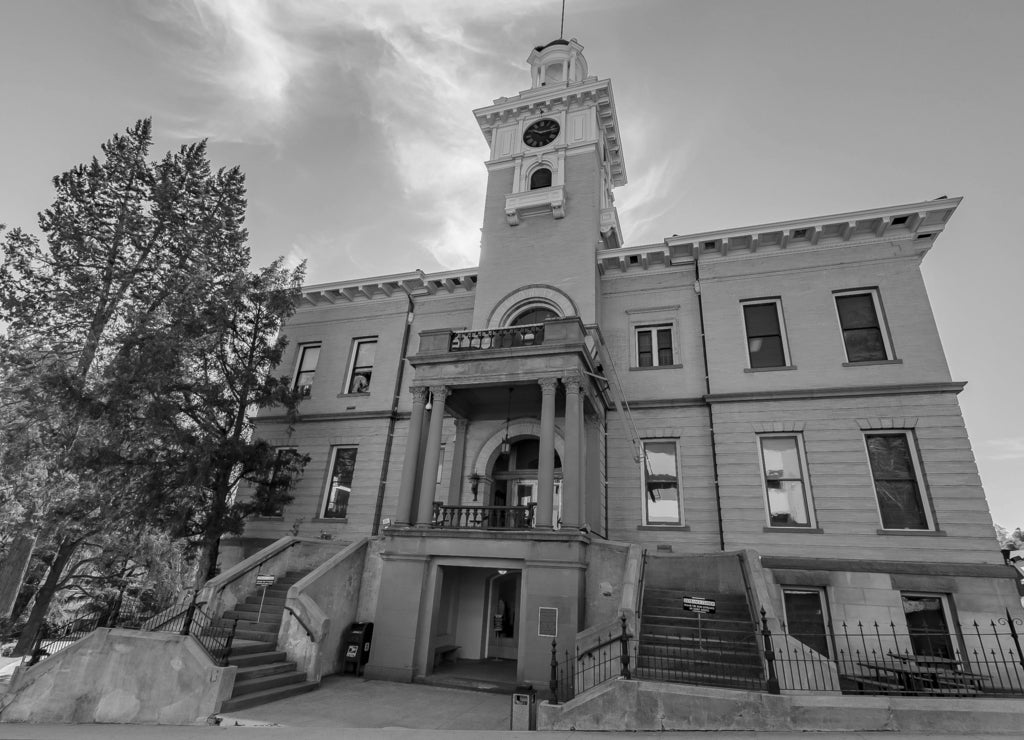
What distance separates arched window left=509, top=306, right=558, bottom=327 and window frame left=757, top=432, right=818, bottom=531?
25.7 ft

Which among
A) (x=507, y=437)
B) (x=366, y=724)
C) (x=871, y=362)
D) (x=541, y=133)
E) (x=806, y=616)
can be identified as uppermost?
(x=541, y=133)

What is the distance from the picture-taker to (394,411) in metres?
19.4

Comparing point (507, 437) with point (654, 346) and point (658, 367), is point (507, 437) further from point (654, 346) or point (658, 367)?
point (654, 346)

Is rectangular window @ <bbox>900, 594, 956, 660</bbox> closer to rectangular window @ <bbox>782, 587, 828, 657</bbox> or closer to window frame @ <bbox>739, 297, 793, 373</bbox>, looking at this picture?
rectangular window @ <bbox>782, 587, 828, 657</bbox>

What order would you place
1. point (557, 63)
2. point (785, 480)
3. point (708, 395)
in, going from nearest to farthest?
point (785, 480) → point (708, 395) → point (557, 63)

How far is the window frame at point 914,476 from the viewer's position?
1327 cm

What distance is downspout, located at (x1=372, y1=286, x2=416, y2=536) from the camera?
18.1 metres

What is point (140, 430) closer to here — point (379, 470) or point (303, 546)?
point (303, 546)

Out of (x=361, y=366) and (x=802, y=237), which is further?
(x=361, y=366)

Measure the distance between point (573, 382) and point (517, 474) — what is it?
4.70m

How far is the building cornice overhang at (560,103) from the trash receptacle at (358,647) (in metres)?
19.1

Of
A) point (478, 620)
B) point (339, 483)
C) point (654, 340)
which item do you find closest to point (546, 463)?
point (478, 620)

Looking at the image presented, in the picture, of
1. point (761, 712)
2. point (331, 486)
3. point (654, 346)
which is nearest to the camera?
point (761, 712)

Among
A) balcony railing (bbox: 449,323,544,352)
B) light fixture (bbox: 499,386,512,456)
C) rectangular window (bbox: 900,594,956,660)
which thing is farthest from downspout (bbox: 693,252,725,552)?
light fixture (bbox: 499,386,512,456)
